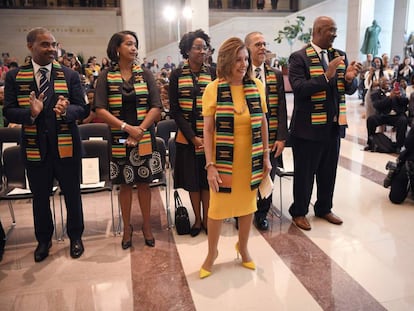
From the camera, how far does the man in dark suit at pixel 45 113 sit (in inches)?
119

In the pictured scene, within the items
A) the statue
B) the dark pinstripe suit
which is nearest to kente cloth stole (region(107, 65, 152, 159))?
the dark pinstripe suit

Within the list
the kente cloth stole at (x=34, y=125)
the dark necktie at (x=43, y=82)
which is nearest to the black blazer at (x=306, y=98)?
the kente cloth stole at (x=34, y=125)

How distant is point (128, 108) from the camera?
3252 mm

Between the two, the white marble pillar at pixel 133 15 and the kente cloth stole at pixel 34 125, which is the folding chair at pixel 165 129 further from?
the white marble pillar at pixel 133 15

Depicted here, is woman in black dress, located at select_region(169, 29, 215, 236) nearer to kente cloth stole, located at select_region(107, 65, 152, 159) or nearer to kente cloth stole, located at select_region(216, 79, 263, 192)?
kente cloth stole, located at select_region(107, 65, 152, 159)

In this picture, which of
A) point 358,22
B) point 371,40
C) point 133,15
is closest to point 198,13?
point 133,15

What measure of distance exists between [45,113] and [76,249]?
1.16 m

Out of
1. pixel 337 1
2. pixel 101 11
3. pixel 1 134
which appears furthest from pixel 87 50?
pixel 1 134

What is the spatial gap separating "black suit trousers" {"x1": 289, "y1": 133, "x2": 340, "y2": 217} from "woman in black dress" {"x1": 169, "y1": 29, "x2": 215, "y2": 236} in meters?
0.89

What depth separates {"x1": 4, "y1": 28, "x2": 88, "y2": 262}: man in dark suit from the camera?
9.92 ft

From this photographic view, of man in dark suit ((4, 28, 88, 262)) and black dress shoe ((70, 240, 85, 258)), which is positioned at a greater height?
man in dark suit ((4, 28, 88, 262))

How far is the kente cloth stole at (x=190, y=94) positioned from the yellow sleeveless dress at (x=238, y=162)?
2.16ft

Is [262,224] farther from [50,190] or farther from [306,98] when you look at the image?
[50,190]

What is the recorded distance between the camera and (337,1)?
18.9 metres
